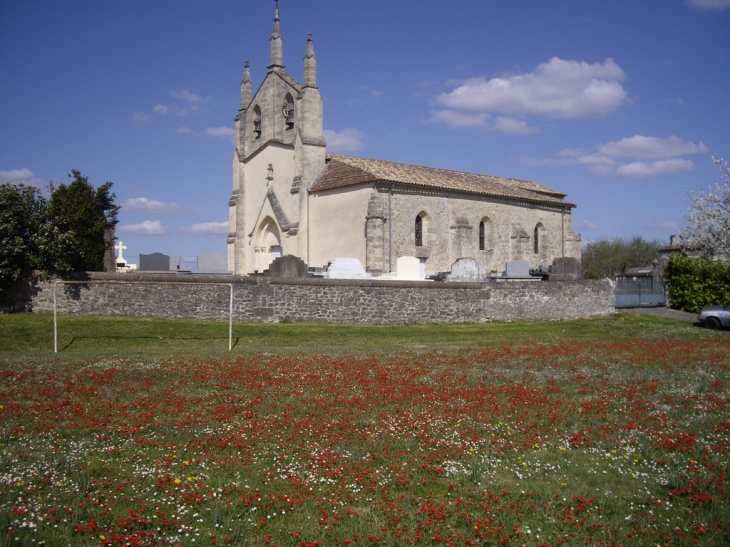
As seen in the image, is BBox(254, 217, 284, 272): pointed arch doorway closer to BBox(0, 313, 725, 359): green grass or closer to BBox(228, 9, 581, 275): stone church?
BBox(228, 9, 581, 275): stone church

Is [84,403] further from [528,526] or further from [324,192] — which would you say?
[324,192]

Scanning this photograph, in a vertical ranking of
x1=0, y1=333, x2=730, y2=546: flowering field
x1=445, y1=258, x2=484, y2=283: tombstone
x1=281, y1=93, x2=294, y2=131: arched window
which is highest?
x1=281, y1=93, x2=294, y2=131: arched window

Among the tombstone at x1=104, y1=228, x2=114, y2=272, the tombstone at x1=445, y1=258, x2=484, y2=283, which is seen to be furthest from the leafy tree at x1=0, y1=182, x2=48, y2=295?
the tombstone at x1=445, y1=258, x2=484, y2=283

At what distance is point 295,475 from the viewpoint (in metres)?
7.42

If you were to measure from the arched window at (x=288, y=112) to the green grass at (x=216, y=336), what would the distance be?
18.0 meters

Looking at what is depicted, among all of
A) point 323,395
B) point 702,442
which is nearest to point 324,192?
point 323,395

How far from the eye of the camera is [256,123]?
136 ft

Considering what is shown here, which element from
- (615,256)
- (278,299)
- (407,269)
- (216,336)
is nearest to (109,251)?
(278,299)

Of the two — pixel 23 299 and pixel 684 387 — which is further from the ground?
pixel 23 299

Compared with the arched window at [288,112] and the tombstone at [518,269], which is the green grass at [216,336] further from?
the arched window at [288,112]

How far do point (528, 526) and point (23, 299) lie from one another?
899 inches

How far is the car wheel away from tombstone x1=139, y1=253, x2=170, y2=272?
84.4ft

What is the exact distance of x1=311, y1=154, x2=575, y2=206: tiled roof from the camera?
115 feet

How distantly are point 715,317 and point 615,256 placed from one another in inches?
1591
